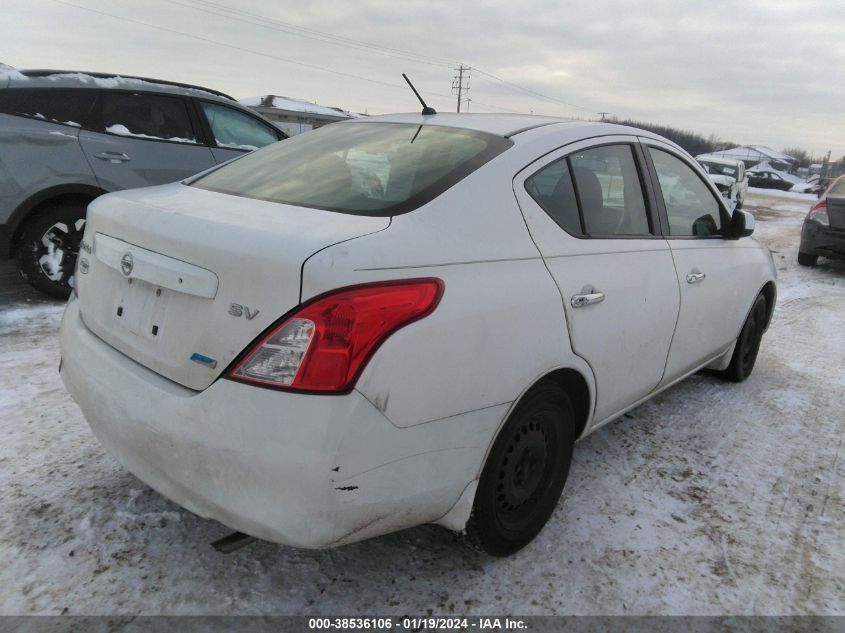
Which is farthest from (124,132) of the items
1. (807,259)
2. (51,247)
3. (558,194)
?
(807,259)

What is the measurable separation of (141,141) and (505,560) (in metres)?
4.76

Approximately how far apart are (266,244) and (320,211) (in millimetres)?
340

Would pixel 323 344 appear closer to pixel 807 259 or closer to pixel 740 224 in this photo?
pixel 740 224

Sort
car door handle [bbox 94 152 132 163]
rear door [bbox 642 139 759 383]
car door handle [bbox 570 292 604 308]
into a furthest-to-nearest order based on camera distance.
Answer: car door handle [bbox 94 152 132 163] → rear door [bbox 642 139 759 383] → car door handle [bbox 570 292 604 308]

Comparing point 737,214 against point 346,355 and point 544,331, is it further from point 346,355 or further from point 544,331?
point 346,355

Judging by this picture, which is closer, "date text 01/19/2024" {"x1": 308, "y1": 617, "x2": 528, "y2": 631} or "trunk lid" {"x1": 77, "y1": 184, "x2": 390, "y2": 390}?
"trunk lid" {"x1": 77, "y1": 184, "x2": 390, "y2": 390}

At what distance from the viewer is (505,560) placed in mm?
2275

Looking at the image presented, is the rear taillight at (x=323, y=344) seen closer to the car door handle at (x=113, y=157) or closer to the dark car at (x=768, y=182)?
the car door handle at (x=113, y=157)

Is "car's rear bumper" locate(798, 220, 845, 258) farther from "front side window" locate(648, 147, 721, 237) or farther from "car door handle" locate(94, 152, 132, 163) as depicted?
"car door handle" locate(94, 152, 132, 163)

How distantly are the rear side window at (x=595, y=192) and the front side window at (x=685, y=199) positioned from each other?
0.91 ft

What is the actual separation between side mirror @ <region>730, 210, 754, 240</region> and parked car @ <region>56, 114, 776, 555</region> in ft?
3.77

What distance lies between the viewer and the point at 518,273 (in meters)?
2.04

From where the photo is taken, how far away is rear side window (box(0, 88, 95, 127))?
461 centimetres

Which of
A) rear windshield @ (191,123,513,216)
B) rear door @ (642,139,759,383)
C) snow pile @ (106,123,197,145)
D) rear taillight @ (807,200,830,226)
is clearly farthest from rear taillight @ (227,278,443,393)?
rear taillight @ (807,200,830,226)
